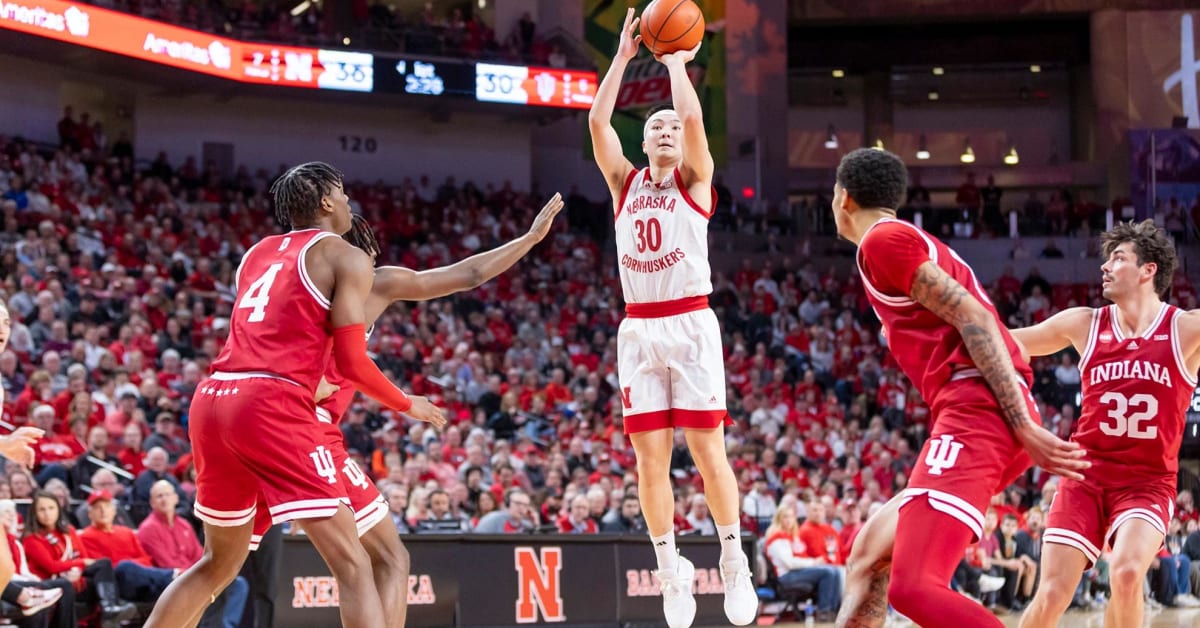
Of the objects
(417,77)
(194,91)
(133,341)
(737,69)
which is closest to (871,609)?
(133,341)

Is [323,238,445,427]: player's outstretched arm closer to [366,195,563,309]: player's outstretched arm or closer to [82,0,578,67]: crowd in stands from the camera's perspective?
[366,195,563,309]: player's outstretched arm

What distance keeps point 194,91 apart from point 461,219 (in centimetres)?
541

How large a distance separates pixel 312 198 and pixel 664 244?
210 centimetres

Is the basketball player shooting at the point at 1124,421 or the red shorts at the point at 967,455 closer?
the red shorts at the point at 967,455

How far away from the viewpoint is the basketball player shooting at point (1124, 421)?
21.5 ft

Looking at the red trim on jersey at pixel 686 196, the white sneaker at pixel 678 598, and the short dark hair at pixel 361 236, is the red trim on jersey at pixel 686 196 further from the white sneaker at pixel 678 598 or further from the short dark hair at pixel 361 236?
the white sneaker at pixel 678 598

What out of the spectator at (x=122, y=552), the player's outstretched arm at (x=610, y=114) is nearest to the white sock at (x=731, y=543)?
the player's outstretched arm at (x=610, y=114)

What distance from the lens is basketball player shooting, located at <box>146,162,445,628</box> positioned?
18.9ft

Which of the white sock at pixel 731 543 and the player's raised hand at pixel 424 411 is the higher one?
the player's raised hand at pixel 424 411

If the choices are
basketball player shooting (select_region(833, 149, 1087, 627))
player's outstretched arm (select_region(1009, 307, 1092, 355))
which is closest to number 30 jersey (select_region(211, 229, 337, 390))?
basketball player shooting (select_region(833, 149, 1087, 627))

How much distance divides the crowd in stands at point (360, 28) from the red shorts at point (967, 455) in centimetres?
1976

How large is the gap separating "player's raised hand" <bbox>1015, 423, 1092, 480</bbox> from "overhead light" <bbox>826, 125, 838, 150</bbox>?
3382 cm

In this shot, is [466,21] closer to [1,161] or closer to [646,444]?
[1,161]

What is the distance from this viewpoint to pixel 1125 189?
109 ft
